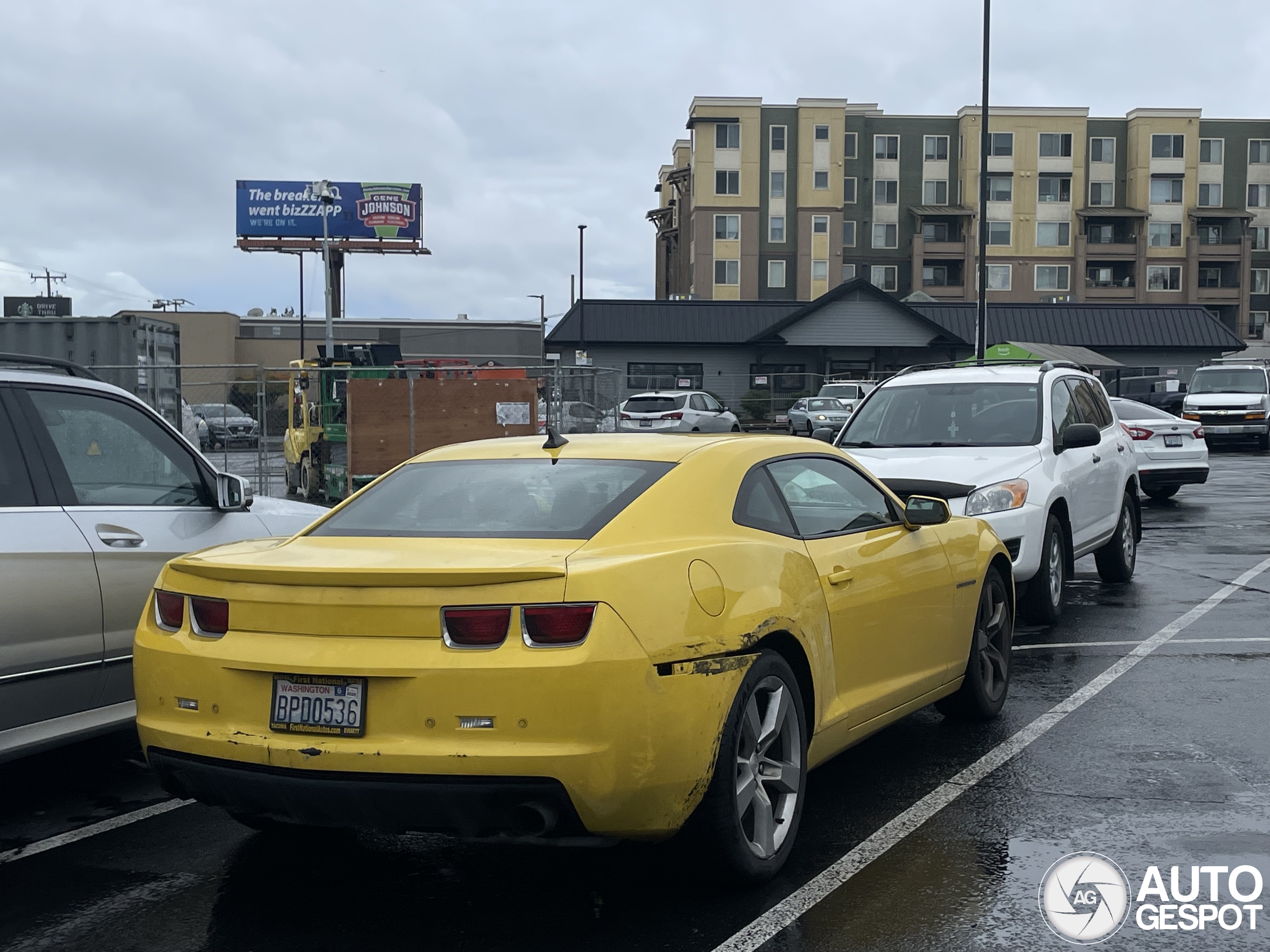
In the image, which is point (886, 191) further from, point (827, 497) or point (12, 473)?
point (12, 473)

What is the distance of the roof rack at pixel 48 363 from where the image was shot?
5.77 metres

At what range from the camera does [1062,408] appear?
1059cm

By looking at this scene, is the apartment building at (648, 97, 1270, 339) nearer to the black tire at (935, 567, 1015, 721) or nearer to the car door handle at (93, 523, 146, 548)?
the black tire at (935, 567, 1015, 721)

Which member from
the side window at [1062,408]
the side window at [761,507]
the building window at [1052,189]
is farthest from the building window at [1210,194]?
the side window at [761,507]

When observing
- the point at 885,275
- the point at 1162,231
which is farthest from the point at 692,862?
the point at 1162,231

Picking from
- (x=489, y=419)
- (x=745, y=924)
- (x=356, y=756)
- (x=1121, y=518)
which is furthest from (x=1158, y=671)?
(x=489, y=419)

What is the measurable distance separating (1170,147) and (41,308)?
61722mm

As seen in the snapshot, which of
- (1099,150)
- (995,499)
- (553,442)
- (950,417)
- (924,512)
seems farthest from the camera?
(1099,150)

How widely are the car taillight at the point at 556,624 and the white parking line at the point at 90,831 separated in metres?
2.31

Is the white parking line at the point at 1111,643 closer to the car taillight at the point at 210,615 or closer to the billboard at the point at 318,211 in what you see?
the car taillight at the point at 210,615

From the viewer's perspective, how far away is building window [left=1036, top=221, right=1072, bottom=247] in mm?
76938

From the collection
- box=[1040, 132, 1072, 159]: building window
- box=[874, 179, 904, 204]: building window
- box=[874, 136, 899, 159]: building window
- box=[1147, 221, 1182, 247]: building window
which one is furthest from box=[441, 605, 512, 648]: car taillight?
box=[1147, 221, 1182, 247]: building window

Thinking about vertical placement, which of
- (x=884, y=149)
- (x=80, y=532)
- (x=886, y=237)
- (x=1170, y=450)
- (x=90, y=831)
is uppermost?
(x=884, y=149)

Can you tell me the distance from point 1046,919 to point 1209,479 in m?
21.5
